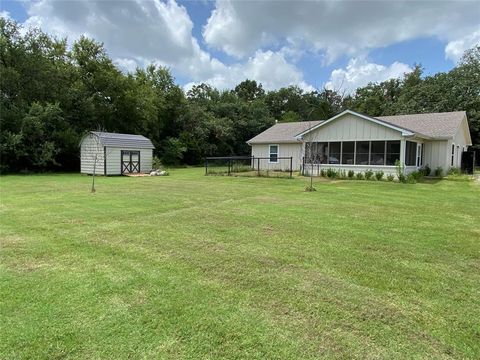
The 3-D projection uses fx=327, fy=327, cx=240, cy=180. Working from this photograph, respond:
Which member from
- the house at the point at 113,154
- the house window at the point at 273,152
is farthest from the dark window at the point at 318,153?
the house at the point at 113,154

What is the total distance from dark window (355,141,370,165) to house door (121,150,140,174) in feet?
45.3

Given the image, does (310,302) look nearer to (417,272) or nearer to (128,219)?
(417,272)

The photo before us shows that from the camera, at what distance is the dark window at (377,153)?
55.4 ft

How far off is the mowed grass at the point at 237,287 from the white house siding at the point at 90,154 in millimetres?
13928

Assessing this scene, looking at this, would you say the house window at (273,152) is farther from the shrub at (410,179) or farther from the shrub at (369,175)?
the shrub at (410,179)

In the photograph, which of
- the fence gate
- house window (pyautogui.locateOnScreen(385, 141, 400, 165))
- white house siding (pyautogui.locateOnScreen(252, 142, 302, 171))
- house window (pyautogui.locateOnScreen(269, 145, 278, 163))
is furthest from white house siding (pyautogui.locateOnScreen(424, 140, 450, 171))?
house window (pyautogui.locateOnScreen(269, 145, 278, 163))

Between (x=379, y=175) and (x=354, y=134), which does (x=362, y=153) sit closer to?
(x=354, y=134)

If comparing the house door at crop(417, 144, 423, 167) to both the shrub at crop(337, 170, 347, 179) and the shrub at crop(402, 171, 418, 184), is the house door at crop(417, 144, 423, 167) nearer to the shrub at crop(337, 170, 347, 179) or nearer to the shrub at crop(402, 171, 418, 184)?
the shrub at crop(402, 171, 418, 184)

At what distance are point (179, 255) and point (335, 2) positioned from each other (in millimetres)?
11696

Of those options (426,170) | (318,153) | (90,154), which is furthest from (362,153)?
(90,154)

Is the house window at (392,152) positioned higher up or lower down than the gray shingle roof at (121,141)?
lower down

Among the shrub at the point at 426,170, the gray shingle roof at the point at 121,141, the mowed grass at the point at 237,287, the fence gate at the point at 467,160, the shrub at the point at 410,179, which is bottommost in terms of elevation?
the mowed grass at the point at 237,287

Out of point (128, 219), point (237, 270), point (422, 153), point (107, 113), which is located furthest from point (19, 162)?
point (422, 153)

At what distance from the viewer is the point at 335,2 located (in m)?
12.1
